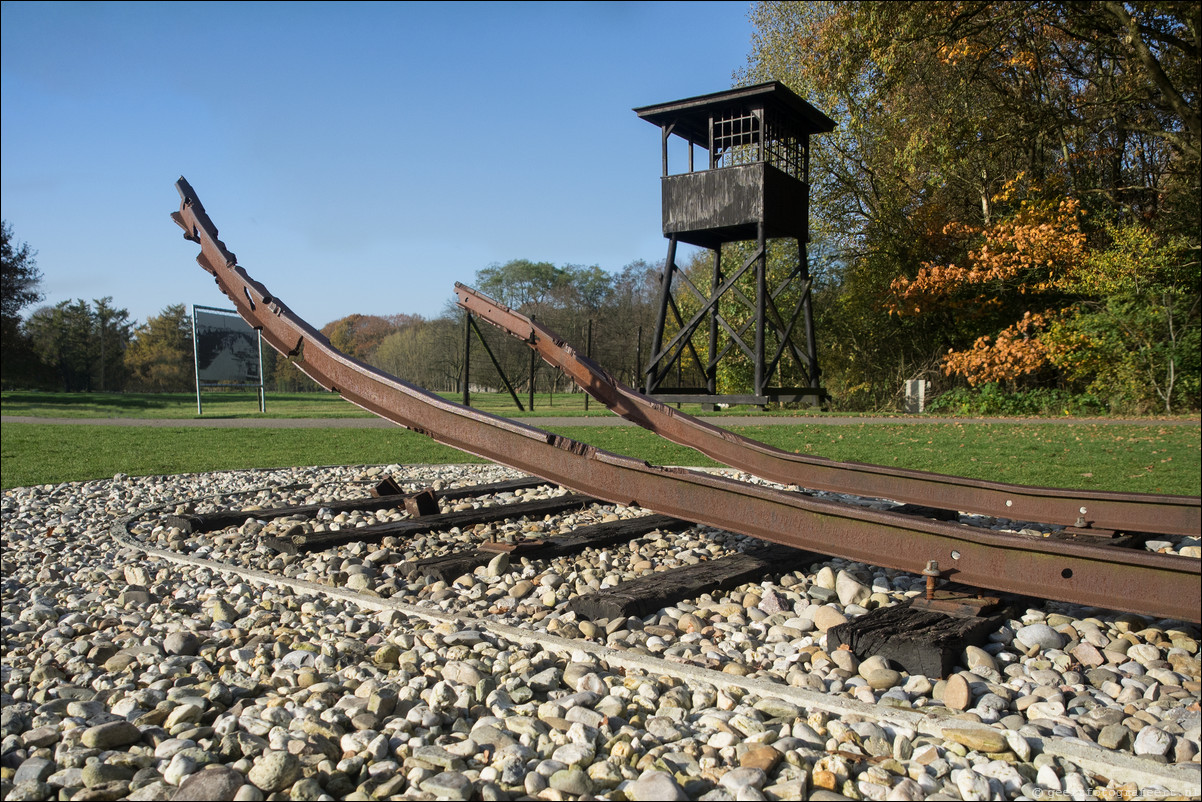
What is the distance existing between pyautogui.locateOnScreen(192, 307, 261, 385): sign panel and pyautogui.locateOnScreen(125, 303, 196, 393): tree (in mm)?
35720

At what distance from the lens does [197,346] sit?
23.8 meters

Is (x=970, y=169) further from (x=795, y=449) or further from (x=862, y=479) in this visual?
(x=862, y=479)

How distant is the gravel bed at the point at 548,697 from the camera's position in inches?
74.6

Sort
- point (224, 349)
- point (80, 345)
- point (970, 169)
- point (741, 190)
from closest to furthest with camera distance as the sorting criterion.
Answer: point (741, 190) < point (970, 169) < point (224, 349) < point (80, 345)

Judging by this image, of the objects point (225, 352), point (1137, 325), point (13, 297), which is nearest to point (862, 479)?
point (1137, 325)

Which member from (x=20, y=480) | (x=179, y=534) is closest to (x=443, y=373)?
(x=20, y=480)

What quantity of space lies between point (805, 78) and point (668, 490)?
18764 millimetres

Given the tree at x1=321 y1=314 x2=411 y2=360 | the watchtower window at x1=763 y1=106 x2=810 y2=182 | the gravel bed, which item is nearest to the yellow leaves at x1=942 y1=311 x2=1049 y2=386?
the watchtower window at x1=763 y1=106 x2=810 y2=182

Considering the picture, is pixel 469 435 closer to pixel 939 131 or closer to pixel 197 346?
pixel 939 131

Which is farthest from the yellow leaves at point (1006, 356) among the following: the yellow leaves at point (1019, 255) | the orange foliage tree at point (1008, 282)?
the yellow leaves at point (1019, 255)

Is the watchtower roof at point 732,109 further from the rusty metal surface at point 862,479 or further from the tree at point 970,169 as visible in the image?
the rusty metal surface at point 862,479

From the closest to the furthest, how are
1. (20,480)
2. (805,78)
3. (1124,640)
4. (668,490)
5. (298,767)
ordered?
(298,767) → (1124,640) → (668,490) → (20,480) → (805,78)

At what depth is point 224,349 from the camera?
2514 centimetres

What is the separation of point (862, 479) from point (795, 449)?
575 centimetres
